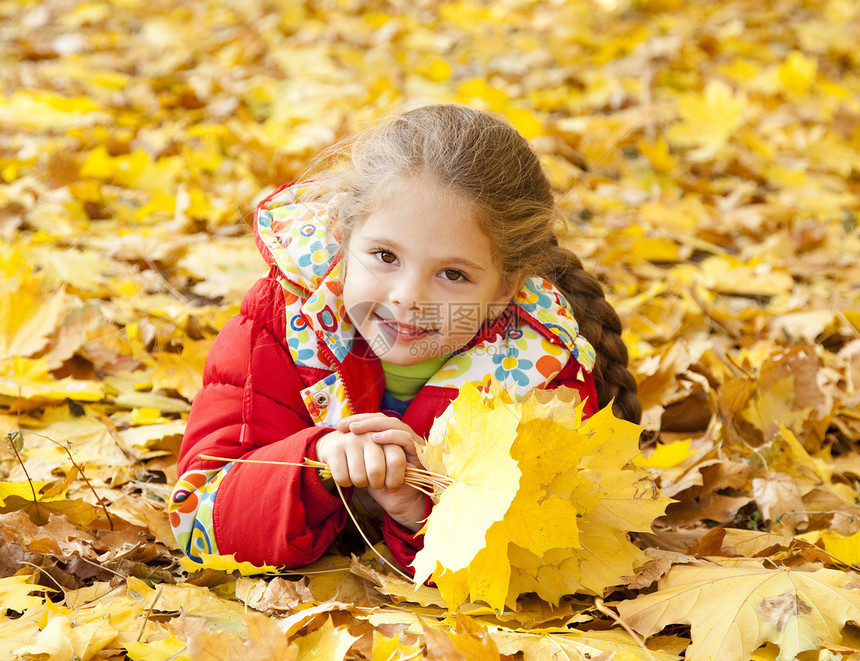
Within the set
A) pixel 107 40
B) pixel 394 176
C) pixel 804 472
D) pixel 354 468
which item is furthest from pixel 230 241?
pixel 107 40

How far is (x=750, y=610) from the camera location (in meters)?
1.23

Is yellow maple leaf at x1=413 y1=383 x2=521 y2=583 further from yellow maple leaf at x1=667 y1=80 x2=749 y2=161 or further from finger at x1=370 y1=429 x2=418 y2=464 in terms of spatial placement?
yellow maple leaf at x1=667 y1=80 x2=749 y2=161

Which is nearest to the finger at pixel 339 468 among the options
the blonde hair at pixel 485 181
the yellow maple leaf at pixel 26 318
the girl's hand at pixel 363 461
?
the girl's hand at pixel 363 461

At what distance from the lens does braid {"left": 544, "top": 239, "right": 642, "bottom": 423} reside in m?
1.72

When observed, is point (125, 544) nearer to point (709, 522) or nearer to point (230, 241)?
point (709, 522)

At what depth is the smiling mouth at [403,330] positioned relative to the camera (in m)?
1.50

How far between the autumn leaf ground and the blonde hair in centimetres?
24

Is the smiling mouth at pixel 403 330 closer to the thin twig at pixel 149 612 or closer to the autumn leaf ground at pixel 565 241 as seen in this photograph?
the autumn leaf ground at pixel 565 241

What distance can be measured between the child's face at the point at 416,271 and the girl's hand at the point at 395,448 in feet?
0.61

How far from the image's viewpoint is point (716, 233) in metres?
3.19

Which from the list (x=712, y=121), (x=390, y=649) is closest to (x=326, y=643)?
(x=390, y=649)

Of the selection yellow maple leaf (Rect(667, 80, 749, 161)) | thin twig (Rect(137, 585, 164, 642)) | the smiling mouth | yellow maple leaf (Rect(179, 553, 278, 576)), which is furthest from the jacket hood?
yellow maple leaf (Rect(667, 80, 749, 161))

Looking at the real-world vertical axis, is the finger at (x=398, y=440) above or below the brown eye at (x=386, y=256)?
below

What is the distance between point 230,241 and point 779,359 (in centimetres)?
174
